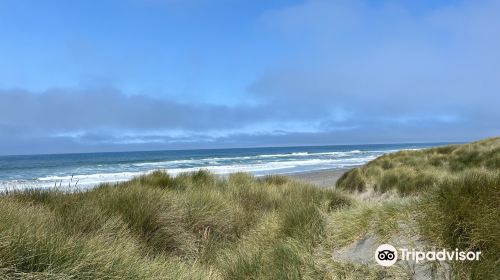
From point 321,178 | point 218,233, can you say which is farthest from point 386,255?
point 321,178

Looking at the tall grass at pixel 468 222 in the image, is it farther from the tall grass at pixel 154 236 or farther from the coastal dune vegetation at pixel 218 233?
the tall grass at pixel 154 236

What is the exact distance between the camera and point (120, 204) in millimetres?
6285

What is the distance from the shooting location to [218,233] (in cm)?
689

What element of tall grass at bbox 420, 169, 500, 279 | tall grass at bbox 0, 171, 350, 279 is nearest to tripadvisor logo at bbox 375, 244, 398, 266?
tall grass at bbox 420, 169, 500, 279

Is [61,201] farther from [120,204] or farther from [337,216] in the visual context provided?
[337,216]

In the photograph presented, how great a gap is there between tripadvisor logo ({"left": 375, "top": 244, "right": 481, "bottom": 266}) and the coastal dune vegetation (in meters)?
0.09

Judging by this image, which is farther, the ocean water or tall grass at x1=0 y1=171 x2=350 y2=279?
the ocean water

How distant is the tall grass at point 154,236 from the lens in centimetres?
341

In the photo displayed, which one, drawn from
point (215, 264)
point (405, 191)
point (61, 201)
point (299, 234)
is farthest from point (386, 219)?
point (405, 191)

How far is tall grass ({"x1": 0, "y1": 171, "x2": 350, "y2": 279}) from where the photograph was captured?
3406mm

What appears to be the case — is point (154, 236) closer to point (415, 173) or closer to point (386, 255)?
point (386, 255)

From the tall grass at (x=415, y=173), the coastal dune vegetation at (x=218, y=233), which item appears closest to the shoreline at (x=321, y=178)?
the tall grass at (x=415, y=173)

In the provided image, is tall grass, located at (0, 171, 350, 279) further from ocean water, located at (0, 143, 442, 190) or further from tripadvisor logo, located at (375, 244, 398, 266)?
ocean water, located at (0, 143, 442, 190)

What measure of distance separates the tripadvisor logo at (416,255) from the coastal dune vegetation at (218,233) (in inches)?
3.5
